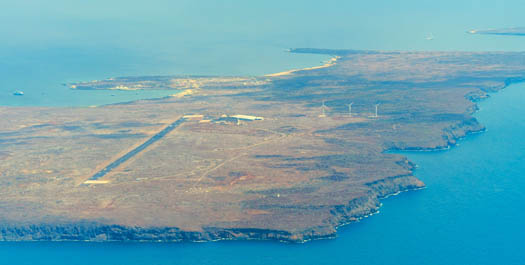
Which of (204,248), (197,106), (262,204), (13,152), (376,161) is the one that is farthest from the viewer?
(197,106)

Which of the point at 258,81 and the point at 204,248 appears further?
the point at 258,81

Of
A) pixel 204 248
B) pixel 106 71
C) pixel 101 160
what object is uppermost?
pixel 106 71

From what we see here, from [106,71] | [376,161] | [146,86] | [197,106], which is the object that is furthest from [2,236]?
[106,71]

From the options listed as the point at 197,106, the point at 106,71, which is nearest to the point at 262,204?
the point at 197,106

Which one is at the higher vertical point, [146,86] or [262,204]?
[146,86]

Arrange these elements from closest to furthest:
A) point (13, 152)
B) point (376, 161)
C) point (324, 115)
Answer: point (376, 161) → point (13, 152) → point (324, 115)

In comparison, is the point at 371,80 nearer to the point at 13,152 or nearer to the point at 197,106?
the point at 197,106
